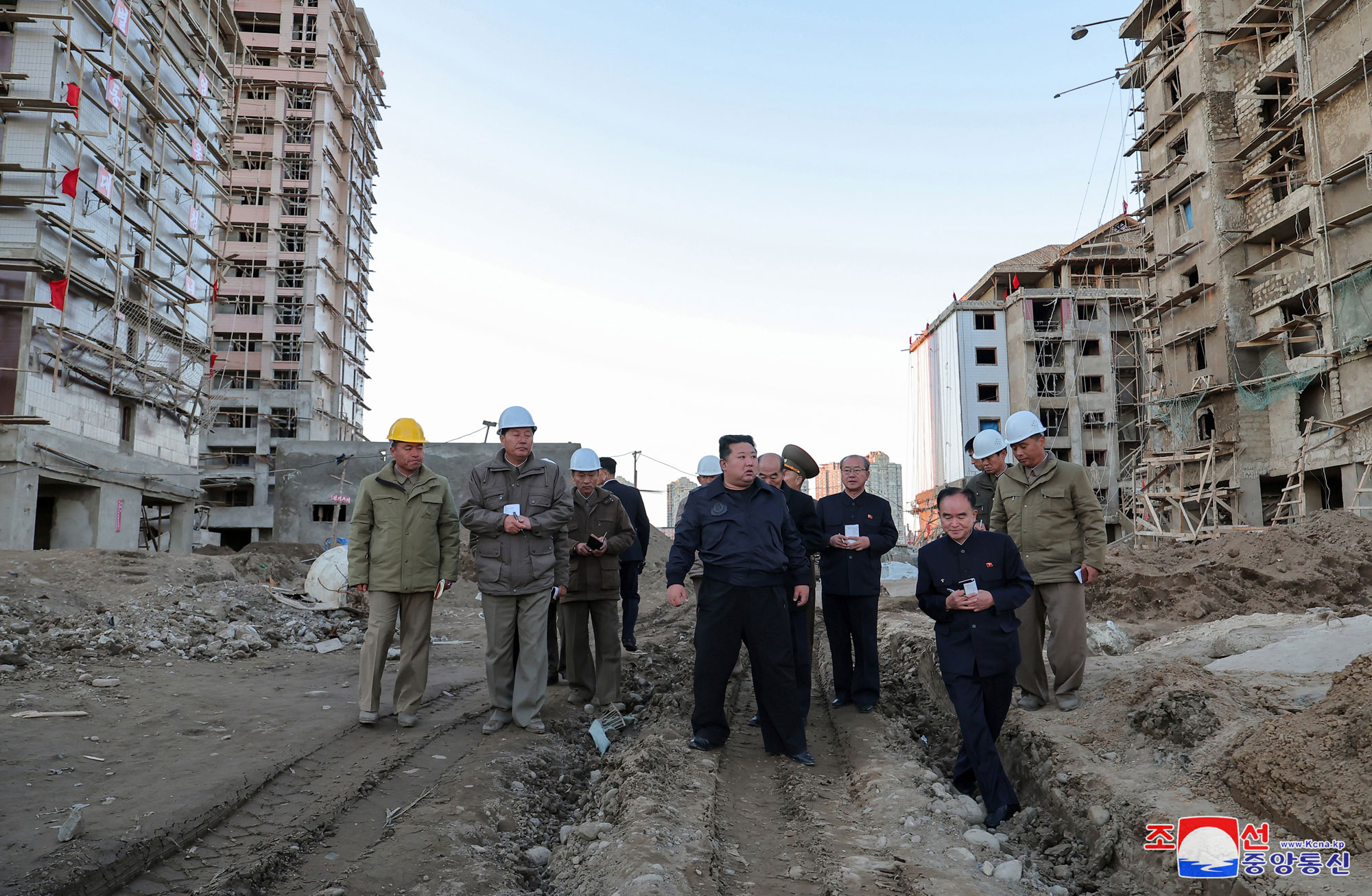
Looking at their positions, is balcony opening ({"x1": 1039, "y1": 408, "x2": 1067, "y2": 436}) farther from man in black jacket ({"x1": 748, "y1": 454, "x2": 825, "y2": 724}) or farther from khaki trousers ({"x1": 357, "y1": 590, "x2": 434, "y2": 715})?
khaki trousers ({"x1": 357, "y1": 590, "x2": 434, "y2": 715})

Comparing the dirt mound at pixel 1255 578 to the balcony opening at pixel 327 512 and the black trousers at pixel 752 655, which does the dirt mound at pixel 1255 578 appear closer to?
the black trousers at pixel 752 655

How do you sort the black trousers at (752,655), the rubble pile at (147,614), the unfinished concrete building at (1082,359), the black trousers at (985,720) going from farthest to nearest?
1. the unfinished concrete building at (1082,359)
2. the rubble pile at (147,614)
3. the black trousers at (752,655)
4. the black trousers at (985,720)

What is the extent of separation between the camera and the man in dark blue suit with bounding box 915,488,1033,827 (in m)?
4.64

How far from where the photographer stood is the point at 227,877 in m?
3.45

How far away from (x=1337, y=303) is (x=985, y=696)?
27.1m

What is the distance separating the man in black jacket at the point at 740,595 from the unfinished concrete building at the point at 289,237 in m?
47.8

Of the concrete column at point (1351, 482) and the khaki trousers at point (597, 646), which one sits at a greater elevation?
the concrete column at point (1351, 482)

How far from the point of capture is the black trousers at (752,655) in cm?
551

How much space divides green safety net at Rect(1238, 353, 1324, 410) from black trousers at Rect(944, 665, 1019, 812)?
27.9 m

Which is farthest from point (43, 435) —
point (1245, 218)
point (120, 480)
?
point (1245, 218)

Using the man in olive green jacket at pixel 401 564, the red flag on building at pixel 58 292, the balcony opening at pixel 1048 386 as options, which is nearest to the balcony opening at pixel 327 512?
the red flag on building at pixel 58 292

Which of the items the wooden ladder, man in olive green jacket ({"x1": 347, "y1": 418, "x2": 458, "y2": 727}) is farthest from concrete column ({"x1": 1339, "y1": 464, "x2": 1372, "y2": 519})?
man in olive green jacket ({"x1": 347, "y1": 418, "x2": 458, "y2": 727})

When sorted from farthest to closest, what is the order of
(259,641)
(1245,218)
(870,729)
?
1. (1245,218)
2. (259,641)
3. (870,729)

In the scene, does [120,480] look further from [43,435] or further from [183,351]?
[183,351]
